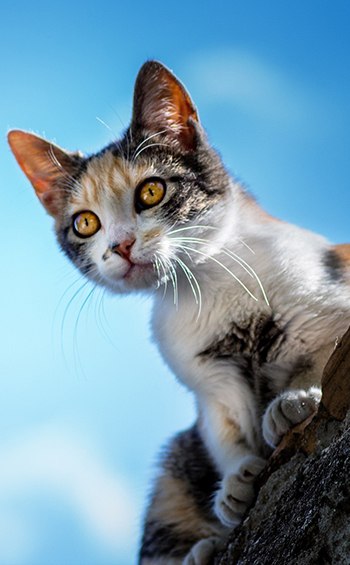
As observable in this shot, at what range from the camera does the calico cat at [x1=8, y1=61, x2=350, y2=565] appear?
150cm

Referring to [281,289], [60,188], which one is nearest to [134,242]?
[281,289]

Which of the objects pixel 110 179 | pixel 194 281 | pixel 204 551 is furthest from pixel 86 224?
pixel 204 551

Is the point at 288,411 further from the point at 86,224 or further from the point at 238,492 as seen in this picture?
the point at 86,224

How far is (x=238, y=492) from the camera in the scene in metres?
1.39

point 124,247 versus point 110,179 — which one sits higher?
point 110,179

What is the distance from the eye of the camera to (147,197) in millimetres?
1677

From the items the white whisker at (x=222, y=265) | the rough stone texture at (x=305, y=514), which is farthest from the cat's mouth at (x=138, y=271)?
the rough stone texture at (x=305, y=514)

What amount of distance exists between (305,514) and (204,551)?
2.04 feet

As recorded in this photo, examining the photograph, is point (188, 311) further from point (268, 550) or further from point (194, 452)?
point (268, 550)

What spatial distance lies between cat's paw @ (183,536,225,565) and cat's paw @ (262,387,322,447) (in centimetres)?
37

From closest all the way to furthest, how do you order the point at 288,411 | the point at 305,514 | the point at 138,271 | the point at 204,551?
the point at 305,514 < the point at 288,411 < the point at 204,551 < the point at 138,271

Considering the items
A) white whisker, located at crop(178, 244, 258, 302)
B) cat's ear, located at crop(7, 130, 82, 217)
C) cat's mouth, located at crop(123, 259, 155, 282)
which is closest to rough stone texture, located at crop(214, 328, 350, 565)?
white whisker, located at crop(178, 244, 258, 302)

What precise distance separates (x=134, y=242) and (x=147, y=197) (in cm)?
17

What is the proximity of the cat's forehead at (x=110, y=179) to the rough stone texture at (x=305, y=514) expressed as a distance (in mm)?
886
